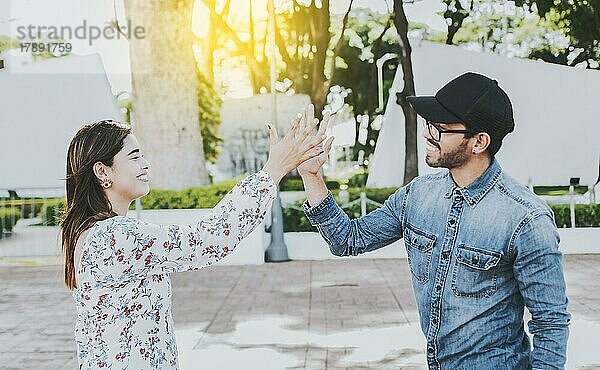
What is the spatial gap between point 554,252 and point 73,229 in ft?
4.27

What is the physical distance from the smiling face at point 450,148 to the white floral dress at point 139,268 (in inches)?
18.4

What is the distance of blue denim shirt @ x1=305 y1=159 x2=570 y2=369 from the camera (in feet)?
8.11

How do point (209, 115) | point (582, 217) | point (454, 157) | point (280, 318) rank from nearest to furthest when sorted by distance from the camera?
point (454, 157), point (280, 318), point (582, 217), point (209, 115)

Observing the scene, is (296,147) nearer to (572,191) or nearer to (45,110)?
(572,191)

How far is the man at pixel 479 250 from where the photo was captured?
8.13 ft

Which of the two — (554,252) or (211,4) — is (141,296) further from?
(211,4)

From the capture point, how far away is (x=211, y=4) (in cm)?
1641

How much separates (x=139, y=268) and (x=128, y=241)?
0.08 m

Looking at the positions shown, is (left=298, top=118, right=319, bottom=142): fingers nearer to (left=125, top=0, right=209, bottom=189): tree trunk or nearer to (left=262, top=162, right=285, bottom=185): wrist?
(left=262, top=162, right=285, bottom=185): wrist

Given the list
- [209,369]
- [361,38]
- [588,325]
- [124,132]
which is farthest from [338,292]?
[124,132]

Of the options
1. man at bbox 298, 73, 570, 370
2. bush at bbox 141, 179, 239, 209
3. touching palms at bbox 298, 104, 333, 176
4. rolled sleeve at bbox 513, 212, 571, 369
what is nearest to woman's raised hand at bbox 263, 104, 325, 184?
touching palms at bbox 298, 104, 333, 176

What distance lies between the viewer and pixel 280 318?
30.3 ft

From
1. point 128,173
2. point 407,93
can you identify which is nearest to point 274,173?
point 128,173

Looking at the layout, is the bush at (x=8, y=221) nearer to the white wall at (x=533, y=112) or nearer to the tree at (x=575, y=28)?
the white wall at (x=533, y=112)
